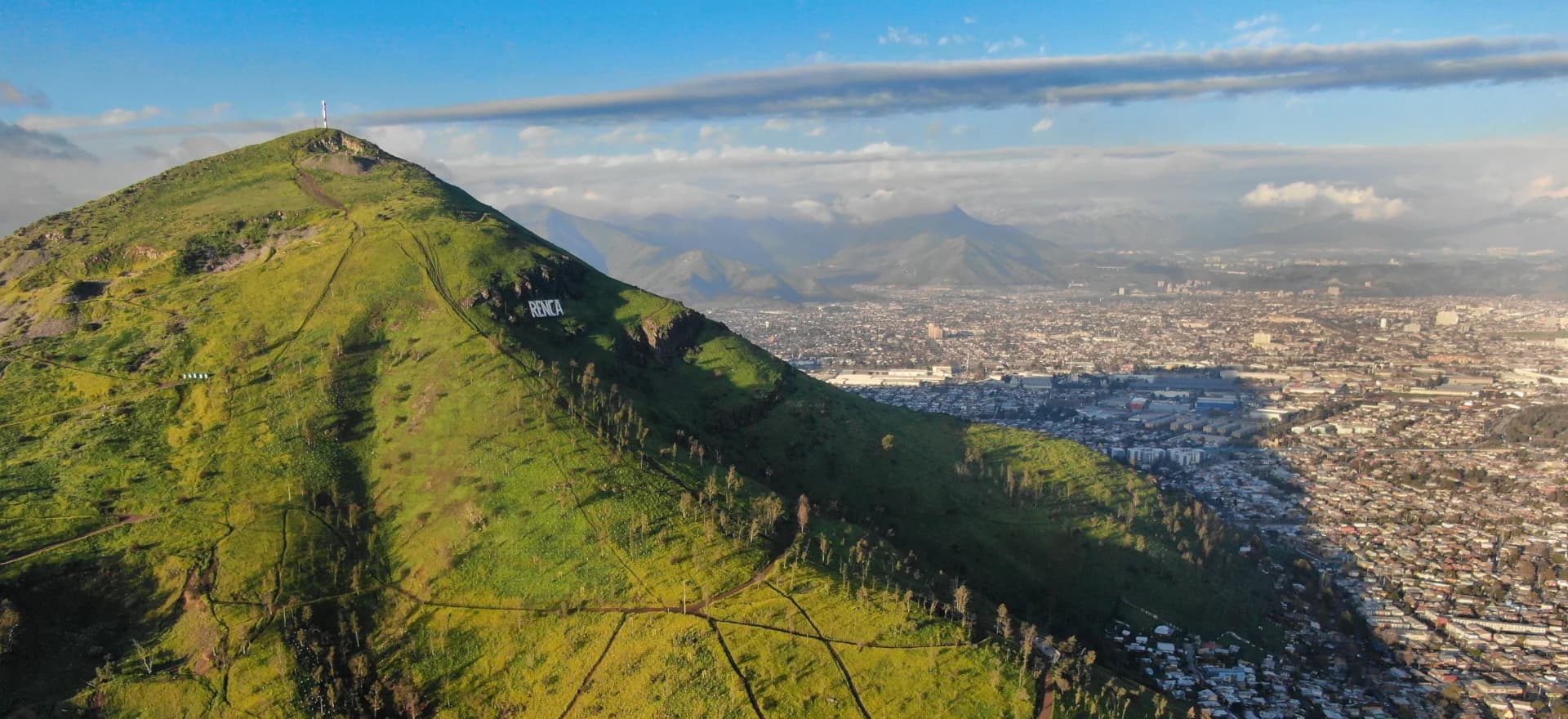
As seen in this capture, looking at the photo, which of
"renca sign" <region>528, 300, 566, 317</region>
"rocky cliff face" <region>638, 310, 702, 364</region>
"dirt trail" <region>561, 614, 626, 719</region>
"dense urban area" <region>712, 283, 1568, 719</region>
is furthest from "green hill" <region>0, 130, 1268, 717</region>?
"dense urban area" <region>712, 283, 1568, 719</region>

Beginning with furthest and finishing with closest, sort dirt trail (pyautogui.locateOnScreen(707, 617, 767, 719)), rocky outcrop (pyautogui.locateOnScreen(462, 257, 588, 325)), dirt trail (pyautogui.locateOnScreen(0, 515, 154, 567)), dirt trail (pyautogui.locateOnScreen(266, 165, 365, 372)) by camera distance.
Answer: rocky outcrop (pyautogui.locateOnScreen(462, 257, 588, 325)) < dirt trail (pyautogui.locateOnScreen(266, 165, 365, 372)) < dirt trail (pyautogui.locateOnScreen(0, 515, 154, 567)) < dirt trail (pyautogui.locateOnScreen(707, 617, 767, 719))

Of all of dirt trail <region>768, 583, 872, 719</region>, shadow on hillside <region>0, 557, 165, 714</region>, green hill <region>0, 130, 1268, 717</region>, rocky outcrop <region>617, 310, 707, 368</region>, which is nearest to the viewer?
dirt trail <region>768, 583, 872, 719</region>

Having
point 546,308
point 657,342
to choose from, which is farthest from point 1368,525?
point 546,308

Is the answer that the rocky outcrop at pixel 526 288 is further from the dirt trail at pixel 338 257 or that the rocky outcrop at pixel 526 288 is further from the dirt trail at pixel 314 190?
the dirt trail at pixel 314 190

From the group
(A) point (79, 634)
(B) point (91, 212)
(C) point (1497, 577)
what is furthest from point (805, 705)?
(B) point (91, 212)

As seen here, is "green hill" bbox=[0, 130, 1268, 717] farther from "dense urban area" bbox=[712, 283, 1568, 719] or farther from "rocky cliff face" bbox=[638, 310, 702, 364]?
"dense urban area" bbox=[712, 283, 1568, 719]

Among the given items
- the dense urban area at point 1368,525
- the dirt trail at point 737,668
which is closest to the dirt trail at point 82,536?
the dirt trail at point 737,668

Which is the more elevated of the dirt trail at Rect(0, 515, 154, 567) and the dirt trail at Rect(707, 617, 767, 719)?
the dirt trail at Rect(0, 515, 154, 567)

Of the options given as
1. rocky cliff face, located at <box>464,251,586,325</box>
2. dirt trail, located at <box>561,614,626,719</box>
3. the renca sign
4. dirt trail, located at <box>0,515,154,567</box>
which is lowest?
dirt trail, located at <box>561,614,626,719</box>
